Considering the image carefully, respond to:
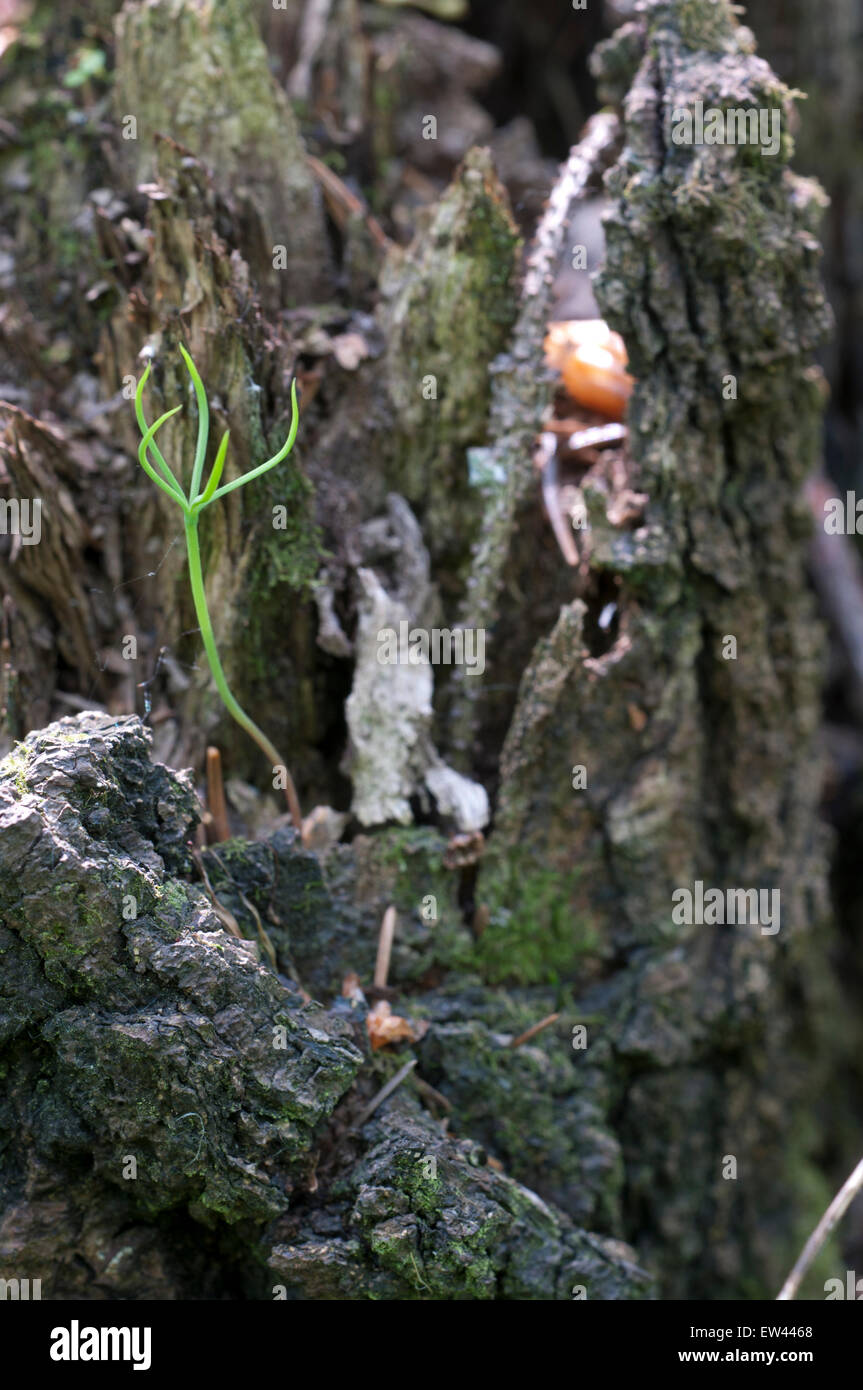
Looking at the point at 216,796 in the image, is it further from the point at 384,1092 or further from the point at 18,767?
the point at 384,1092

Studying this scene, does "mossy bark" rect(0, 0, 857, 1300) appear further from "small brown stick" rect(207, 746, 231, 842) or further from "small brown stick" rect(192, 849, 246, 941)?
"small brown stick" rect(207, 746, 231, 842)

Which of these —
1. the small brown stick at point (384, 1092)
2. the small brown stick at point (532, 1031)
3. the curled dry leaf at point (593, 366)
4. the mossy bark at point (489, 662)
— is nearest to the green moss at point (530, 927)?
the mossy bark at point (489, 662)

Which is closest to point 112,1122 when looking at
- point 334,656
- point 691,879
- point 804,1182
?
point 334,656

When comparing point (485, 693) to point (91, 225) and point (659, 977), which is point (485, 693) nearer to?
point (659, 977)

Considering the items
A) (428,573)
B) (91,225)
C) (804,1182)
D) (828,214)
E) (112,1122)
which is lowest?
(804,1182)

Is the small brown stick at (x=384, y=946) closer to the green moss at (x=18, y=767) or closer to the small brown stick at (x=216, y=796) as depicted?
the small brown stick at (x=216, y=796)

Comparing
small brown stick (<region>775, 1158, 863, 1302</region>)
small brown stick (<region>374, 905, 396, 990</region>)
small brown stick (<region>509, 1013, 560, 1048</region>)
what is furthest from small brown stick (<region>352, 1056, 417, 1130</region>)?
small brown stick (<region>775, 1158, 863, 1302</region>)
